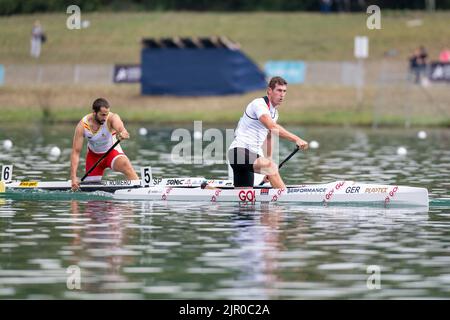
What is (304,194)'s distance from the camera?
24500mm

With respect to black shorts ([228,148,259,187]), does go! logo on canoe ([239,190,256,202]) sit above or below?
below

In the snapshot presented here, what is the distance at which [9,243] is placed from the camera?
63.4 feet

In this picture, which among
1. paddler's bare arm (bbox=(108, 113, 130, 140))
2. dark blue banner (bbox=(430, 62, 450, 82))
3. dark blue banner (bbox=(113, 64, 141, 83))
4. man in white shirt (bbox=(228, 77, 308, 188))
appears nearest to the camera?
man in white shirt (bbox=(228, 77, 308, 188))

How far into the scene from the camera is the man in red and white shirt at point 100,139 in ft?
83.4

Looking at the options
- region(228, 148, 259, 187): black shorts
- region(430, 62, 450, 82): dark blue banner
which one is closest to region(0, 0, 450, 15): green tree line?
region(430, 62, 450, 82): dark blue banner

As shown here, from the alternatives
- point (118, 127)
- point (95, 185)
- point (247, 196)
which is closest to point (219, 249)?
point (247, 196)

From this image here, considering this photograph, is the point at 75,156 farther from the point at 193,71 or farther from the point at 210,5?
the point at 210,5

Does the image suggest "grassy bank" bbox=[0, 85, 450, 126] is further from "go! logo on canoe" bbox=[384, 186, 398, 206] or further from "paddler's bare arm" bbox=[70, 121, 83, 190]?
"go! logo on canoe" bbox=[384, 186, 398, 206]

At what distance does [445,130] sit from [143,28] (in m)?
38.8

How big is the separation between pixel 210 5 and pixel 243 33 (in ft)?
35.6

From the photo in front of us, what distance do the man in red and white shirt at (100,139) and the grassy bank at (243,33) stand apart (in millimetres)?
51024

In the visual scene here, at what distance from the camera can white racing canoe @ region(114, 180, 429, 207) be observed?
24.0 metres

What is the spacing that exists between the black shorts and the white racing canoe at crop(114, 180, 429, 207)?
243mm
